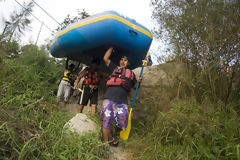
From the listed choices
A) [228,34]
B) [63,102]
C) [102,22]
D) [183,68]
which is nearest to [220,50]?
[228,34]

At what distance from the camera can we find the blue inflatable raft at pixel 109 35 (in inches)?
114

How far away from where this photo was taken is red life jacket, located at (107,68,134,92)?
2556 mm

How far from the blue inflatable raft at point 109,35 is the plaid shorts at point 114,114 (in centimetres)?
120

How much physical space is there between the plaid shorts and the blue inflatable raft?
1.20 m

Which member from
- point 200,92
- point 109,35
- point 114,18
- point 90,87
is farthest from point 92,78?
point 200,92

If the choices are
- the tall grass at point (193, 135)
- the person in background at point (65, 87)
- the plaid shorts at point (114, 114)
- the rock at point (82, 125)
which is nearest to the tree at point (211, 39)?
the tall grass at point (193, 135)

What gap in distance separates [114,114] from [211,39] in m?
1.72

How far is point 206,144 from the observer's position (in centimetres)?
176

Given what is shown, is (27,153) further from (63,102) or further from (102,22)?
(63,102)

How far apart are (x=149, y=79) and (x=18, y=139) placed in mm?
2837

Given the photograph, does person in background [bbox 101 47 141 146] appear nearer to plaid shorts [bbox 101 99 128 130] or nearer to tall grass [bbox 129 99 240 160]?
plaid shorts [bbox 101 99 128 130]

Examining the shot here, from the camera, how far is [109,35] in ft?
9.58

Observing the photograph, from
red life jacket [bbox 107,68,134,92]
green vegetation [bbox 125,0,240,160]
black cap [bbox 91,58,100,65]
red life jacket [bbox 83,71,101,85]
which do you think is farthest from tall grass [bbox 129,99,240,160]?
black cap [bbox 91,58,100,65]

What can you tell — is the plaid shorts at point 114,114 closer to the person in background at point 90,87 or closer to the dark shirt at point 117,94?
the dark shirt at point 117,94
